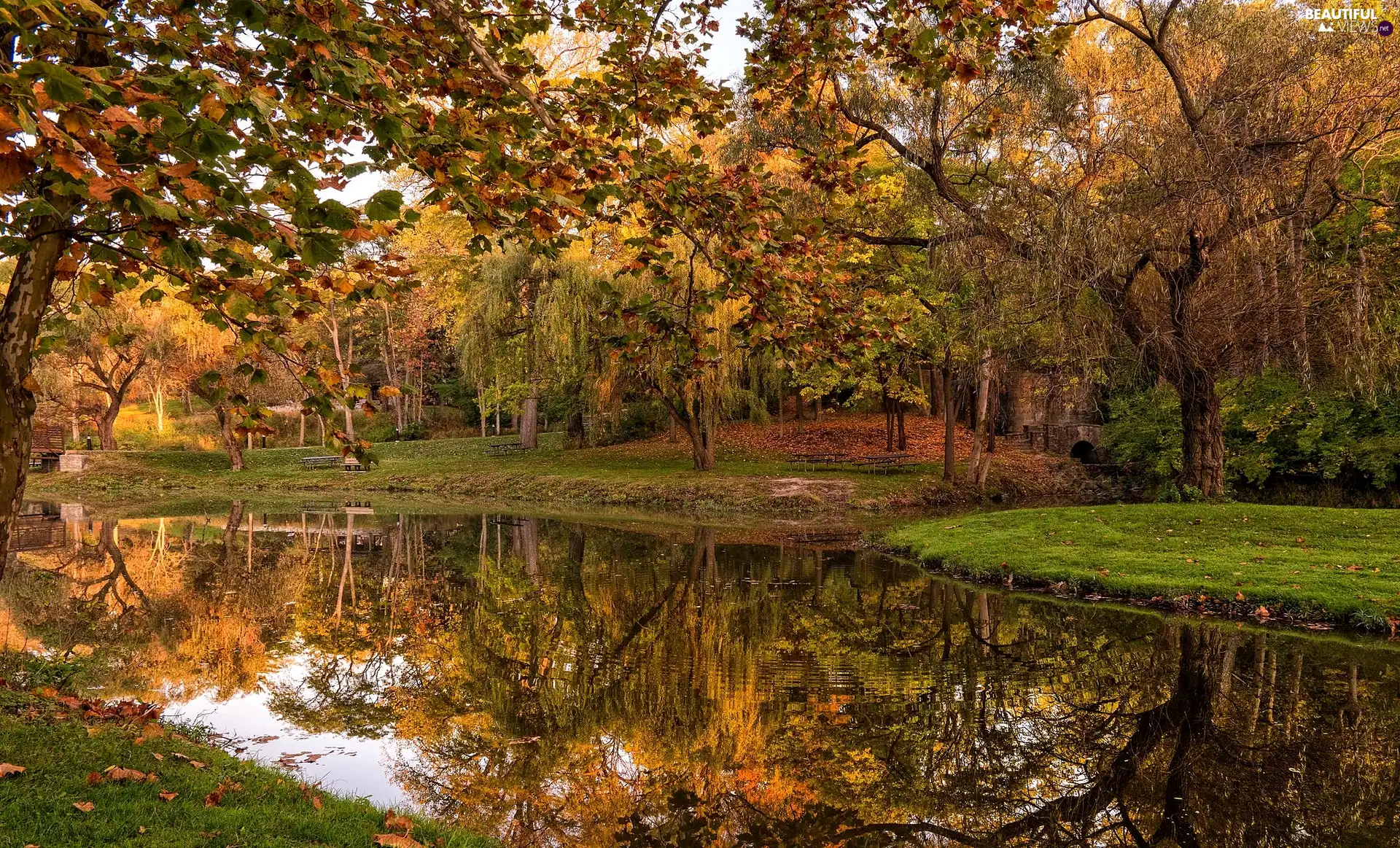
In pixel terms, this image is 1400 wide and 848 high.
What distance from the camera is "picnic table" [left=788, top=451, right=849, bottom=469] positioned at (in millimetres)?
28859

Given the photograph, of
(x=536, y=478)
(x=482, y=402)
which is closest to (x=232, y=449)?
(x=482, y=402)

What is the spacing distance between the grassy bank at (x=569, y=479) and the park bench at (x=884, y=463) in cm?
55

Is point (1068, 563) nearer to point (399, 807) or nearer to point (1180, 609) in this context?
point (1180, 609)

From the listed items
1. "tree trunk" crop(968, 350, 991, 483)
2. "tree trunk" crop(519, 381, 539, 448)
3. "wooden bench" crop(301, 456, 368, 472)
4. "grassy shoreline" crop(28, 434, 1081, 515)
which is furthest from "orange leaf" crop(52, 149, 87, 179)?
"wooden bench" crop(301, 456, 368, 472)

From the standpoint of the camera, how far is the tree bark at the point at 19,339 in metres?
4.70

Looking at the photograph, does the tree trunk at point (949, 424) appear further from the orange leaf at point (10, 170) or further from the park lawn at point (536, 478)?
the orange leaf at point (10, 170)

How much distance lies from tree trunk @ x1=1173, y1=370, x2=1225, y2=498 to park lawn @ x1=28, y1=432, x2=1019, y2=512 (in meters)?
7.72

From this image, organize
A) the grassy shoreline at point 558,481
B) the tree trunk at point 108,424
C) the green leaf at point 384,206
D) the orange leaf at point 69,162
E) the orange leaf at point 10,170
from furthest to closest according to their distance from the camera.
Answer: the tree trunk at point 108,424 < the grassy shoreline at point 558,481 < the green leaf at point 384,206 < the orange leaf at point 10,170 < the orange leaf at point 69,162

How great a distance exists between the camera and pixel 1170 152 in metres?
14.5

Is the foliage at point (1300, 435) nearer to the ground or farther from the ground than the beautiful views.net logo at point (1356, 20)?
nearer to the ground

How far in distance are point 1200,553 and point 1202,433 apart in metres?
4.77

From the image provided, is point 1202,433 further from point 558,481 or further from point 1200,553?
point 558,481

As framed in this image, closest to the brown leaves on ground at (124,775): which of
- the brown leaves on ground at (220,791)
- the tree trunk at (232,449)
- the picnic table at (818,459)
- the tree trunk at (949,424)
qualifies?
the brown leaves on ground at (220,791)

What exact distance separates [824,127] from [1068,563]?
32.2 ft
